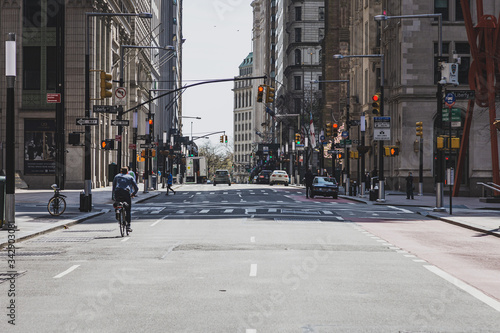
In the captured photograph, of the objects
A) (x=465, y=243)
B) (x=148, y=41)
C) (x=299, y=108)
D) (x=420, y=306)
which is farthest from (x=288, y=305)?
(x=299, y=108)

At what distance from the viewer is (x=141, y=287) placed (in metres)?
12.2

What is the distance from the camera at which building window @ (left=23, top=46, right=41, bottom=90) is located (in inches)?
2345

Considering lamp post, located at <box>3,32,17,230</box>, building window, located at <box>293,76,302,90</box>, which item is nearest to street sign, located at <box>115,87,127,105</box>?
lamp post, located at <box>3,32,17,230</box>

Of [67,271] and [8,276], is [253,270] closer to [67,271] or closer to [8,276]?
[67,271]

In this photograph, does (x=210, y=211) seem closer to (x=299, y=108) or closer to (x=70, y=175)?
(x=70, y=175)

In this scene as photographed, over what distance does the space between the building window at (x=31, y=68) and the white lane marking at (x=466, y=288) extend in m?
48.5

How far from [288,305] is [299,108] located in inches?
4373

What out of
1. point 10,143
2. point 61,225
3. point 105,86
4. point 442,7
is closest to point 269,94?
point 105,86

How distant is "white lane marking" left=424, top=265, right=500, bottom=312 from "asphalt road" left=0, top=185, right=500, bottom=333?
0.07ft

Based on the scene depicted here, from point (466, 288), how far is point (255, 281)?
3.16 metres

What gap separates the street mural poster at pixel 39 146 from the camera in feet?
194

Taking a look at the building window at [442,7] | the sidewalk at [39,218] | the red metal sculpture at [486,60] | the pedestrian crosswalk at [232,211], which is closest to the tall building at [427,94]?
the building window at [442,7]

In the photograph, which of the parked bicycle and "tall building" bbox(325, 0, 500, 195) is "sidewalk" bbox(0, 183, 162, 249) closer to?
the parked bicycle

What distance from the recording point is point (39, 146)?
59.3 m
